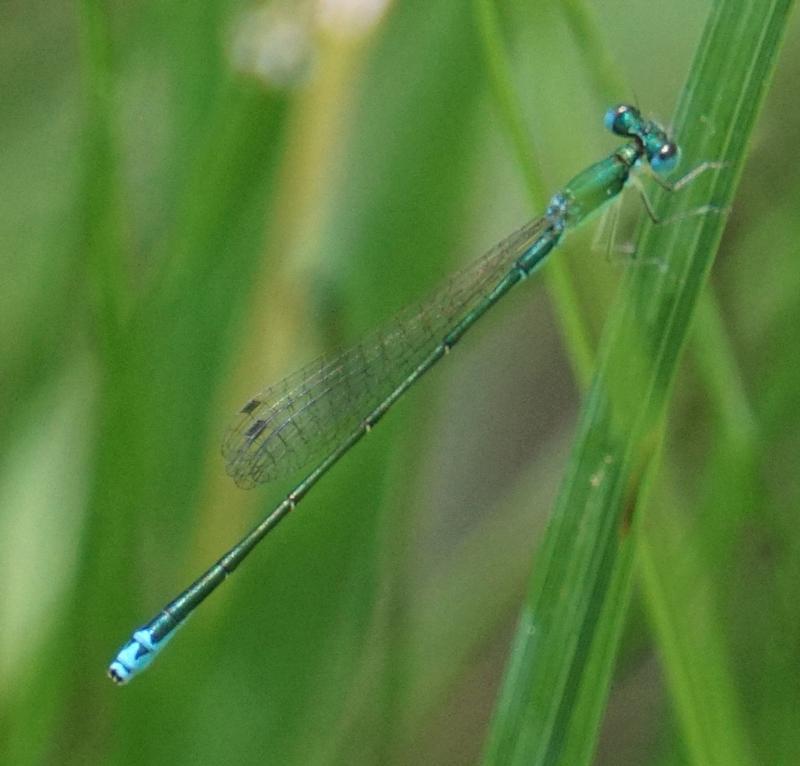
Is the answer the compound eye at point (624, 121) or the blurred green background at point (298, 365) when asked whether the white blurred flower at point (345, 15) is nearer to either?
the blurred green background at point (298, 365)

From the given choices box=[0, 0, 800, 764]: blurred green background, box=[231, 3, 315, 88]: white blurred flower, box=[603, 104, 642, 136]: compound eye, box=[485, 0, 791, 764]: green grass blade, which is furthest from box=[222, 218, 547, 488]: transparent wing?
box=[485, 0, 791, 764]: green grass blade

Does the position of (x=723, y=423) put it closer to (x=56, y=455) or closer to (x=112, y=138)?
(x=112, y=138)

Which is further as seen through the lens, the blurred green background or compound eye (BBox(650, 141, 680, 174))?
the blurred green background

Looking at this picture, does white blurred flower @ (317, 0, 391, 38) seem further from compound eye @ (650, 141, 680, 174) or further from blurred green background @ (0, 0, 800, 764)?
compound eye @ (650, 141, 680, 174)

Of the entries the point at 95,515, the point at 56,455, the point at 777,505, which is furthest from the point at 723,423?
the point at 56,455

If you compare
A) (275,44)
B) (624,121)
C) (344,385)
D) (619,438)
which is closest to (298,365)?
(344,385)
